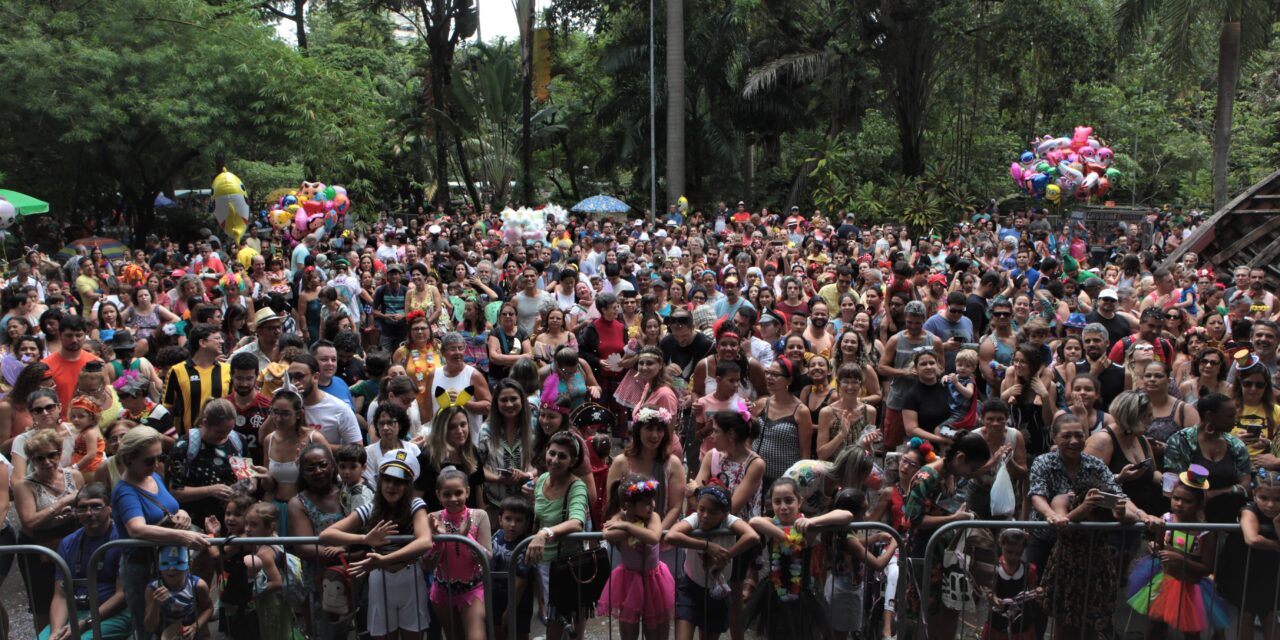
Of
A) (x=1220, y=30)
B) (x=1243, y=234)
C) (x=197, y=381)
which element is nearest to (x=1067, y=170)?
(x=1220, y=30)

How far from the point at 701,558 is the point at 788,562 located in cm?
42

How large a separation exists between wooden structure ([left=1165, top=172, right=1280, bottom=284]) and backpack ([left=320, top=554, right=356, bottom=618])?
13.5 meters

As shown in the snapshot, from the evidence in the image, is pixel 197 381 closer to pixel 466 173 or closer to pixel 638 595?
pixel 638 595

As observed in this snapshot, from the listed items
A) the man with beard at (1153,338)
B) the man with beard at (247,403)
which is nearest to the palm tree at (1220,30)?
the man with beard at (1153,338)

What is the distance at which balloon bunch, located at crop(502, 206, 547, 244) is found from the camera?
727 inches

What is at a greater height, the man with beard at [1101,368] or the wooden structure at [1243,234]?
the wooden structure at [1243,234]

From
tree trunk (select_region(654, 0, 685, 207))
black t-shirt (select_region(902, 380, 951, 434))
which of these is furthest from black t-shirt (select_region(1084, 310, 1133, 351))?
tree trunk (select_region(654, 0, 685, 207))

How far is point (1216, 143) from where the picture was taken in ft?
80.0

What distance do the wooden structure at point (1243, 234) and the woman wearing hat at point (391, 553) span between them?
13.2 metres

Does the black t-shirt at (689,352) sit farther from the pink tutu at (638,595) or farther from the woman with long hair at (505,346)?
the pink tutu at (638,595)

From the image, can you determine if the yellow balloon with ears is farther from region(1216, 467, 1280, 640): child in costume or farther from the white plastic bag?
region(1216, 467, 1280, 640): child in costume

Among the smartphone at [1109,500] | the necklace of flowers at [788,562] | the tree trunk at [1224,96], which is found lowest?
the necklace of flowers at [788,562]

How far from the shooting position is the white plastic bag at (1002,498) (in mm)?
5672

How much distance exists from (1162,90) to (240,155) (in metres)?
29.6
